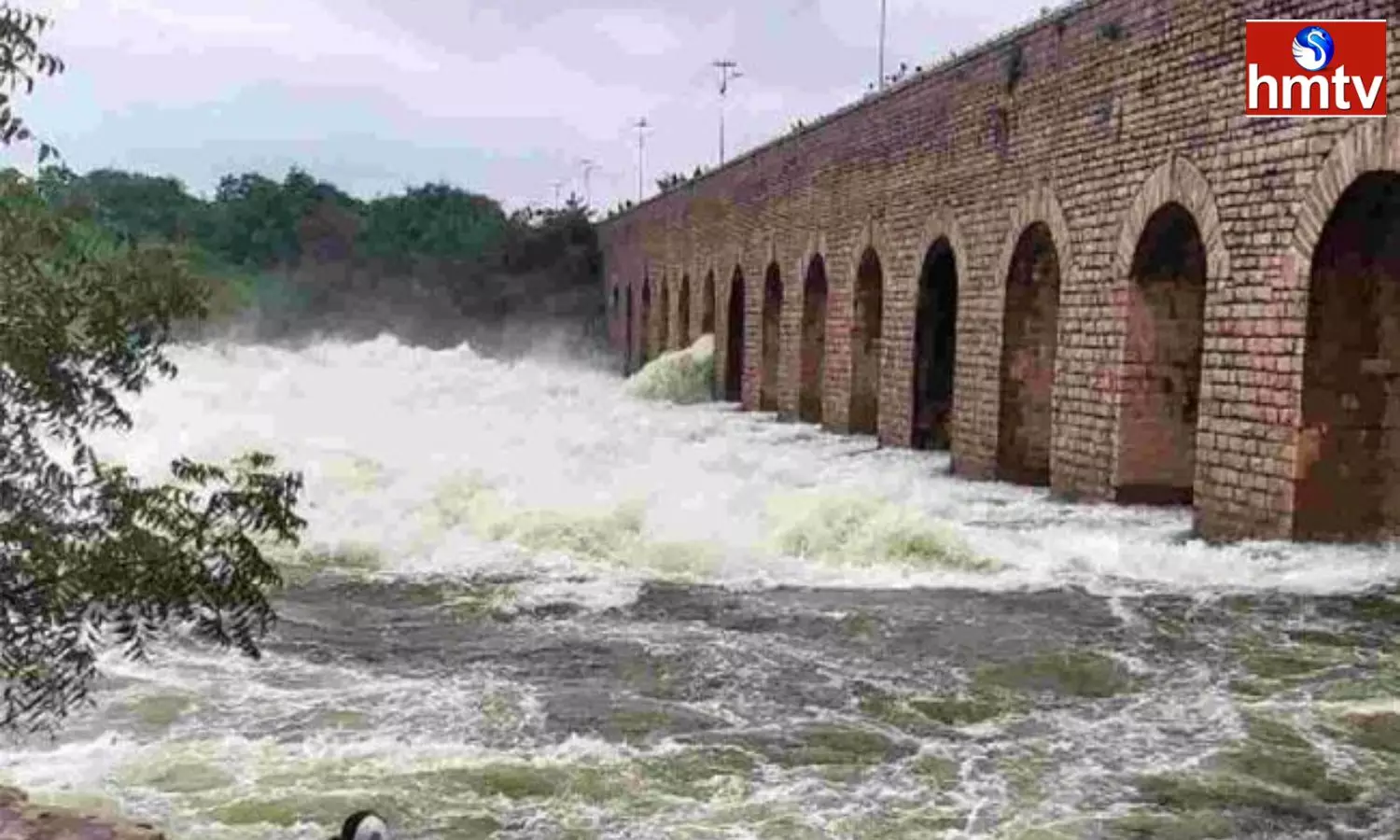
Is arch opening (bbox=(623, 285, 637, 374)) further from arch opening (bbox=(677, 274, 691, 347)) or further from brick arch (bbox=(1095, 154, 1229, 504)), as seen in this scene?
brick arch (bbox=(1095, 154, 1229, 504))

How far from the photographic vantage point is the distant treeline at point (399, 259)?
4909 cm

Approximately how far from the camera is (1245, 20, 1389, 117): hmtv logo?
8.47 meters

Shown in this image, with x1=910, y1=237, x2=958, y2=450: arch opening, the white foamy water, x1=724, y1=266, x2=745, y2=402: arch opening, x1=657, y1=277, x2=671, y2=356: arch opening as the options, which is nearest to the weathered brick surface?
x1=910, y1=237, x2=958, y2=450: arch opening

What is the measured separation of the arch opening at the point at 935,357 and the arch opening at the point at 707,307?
12682 mm

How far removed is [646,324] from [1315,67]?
2919 centimetres

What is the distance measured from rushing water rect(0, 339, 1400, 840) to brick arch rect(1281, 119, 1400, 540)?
301 millimetres

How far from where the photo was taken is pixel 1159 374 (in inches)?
446

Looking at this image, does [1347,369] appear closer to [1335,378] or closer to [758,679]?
[1335,378]

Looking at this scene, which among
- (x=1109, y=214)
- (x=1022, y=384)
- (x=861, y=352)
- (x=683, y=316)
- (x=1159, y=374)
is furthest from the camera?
(x=683, y=316)

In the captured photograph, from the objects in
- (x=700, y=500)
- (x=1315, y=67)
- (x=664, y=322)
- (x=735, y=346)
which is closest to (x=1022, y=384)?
(x=700, y=500)

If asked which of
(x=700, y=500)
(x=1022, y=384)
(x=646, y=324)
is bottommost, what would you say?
(x=700, y=500)

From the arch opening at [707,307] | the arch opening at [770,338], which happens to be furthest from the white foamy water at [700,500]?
the arch opening at [707,307]

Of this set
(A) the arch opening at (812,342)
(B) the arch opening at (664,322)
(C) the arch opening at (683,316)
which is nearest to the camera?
(A) the arch opening at (812,342)

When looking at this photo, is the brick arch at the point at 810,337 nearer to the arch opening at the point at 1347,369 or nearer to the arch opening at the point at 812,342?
the arch opening at the point at 812,342
